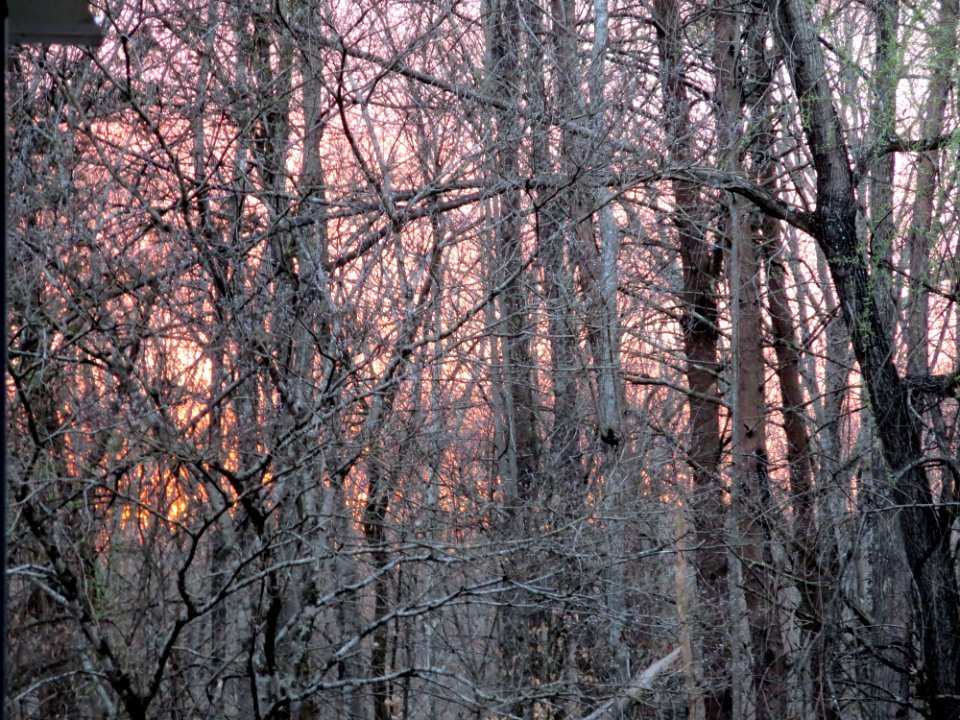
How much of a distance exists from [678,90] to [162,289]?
17.9 ft

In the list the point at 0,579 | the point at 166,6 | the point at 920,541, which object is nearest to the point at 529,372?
the point at 920,541

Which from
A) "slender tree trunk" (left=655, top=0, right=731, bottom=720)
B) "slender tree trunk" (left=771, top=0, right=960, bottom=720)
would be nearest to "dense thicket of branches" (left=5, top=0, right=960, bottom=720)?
"slender tree trunk" (left=771, top=0, right=960, bottom=720)

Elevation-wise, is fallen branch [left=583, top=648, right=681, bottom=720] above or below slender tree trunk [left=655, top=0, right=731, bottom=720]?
below

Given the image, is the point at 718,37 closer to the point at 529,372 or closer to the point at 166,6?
the point at 529,372

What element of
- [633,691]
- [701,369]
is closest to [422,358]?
[633,691]

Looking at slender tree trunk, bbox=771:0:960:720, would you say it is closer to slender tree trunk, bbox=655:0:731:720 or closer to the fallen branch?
slender tree trunk, bbox=655:0:731:720

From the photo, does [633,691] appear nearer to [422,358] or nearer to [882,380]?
[882,380]

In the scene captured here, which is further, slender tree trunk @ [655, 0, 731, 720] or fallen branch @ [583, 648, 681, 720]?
slender tree trunk @ [655, 0, 731, 720]

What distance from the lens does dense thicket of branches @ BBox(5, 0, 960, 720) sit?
22.1 ft

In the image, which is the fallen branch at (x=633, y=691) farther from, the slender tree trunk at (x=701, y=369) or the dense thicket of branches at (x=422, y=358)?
the slender tree trunk at (x=701, y=369)

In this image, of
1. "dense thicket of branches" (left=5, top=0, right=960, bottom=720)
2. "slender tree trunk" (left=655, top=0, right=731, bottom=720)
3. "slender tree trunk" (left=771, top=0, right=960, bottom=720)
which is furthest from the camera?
"slender tree trunk" (left=655, top=0, right=731, bottom=720)

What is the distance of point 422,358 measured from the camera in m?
7.46

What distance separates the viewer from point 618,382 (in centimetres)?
1118

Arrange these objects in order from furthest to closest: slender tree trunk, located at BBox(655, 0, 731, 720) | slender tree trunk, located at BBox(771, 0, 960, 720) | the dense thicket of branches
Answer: slender tree trunk, located at BBox(655, 0, 731, 720), slender tree trunk, located at BBox(771, 0, 960, 720), the dense thicket of branches
